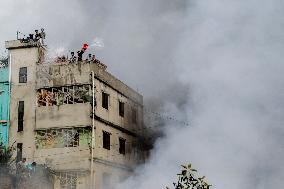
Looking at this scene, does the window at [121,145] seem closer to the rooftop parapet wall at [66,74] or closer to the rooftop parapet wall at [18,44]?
the rooftop parapet wall at [66,74]

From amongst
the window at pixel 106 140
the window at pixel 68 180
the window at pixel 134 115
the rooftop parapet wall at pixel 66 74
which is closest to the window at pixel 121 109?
the window at pixel 134 115

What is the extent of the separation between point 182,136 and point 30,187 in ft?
30.2

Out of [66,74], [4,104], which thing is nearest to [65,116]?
[66,74]

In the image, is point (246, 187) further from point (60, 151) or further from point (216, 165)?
point (60, 151)

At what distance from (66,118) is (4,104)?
5199 millimetres

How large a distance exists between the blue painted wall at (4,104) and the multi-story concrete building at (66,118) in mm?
401

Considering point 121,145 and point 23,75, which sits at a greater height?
point 23,75

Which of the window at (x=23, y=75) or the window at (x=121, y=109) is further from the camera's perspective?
the window at (x=121, y=109)

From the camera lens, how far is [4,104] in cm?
3516

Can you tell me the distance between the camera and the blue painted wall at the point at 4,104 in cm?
3466

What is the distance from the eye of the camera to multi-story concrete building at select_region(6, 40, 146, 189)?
107ft

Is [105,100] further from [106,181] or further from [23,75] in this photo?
[23,75]

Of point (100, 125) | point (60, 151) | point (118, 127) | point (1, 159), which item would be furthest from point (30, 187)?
point (118, 127)

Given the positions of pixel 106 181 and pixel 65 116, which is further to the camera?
pixel 106 181
